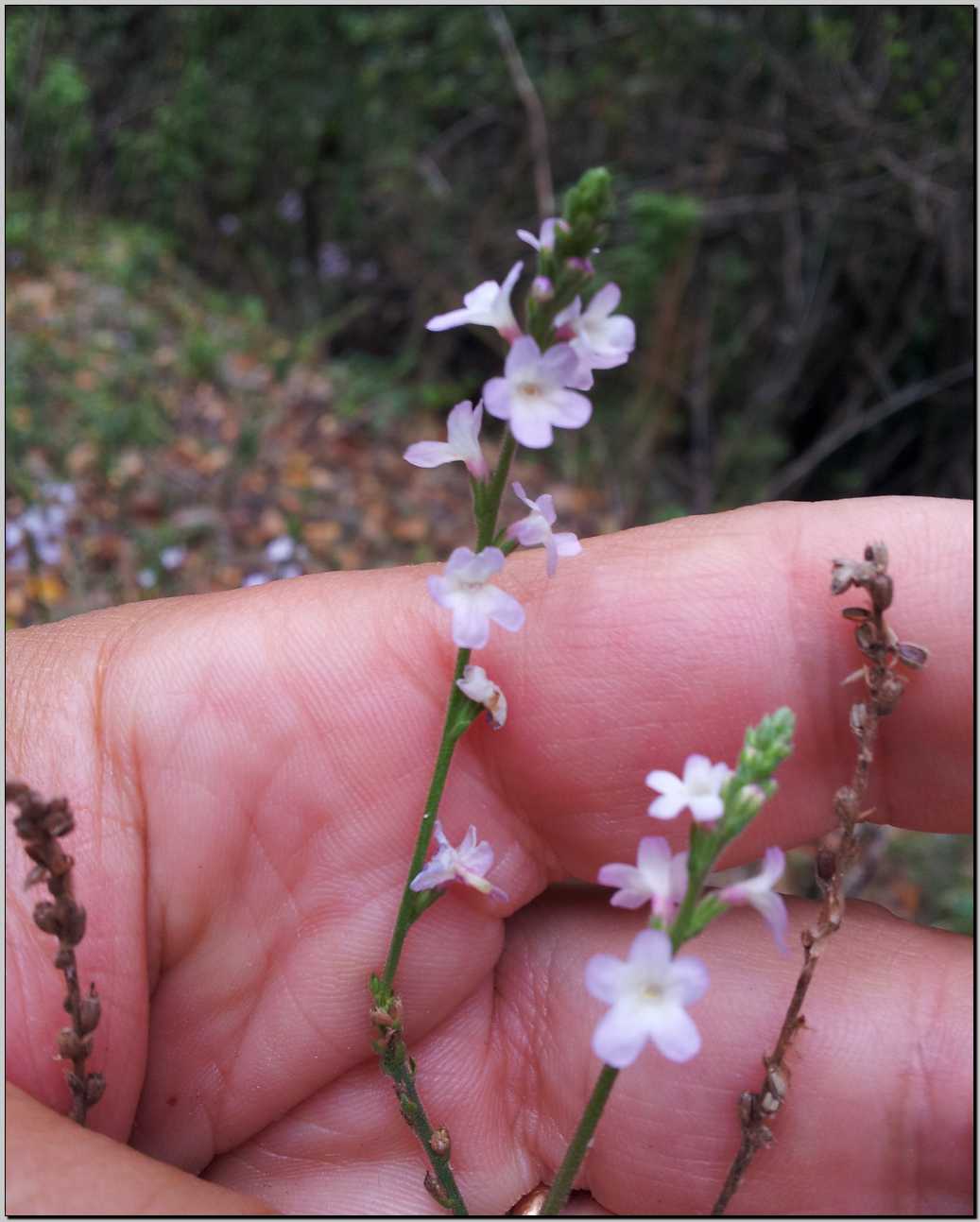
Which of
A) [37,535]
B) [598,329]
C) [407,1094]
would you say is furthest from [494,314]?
[37,535]

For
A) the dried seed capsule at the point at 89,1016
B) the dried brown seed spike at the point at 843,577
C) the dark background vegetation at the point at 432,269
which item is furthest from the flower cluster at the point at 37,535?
the dried brown seed spike at the point at 843,577

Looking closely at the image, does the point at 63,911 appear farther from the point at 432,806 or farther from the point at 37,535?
the point at 37,535

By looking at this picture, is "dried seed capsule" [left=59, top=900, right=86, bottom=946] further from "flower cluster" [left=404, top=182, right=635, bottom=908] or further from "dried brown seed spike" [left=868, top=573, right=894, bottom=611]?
"dried brown seed spike" [left=868, top=573, right=894, bottom=611]

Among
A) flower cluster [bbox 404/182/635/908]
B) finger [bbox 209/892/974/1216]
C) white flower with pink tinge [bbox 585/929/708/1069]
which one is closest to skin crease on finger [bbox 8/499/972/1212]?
finger [bbox 209/892/974/1216]

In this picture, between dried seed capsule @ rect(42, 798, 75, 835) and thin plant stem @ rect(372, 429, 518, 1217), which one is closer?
dried seed capsule @ rect(42, 798, 75, 835)

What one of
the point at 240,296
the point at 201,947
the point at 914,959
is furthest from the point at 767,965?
the point at 240,296

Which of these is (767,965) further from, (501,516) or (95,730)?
(501,516)
